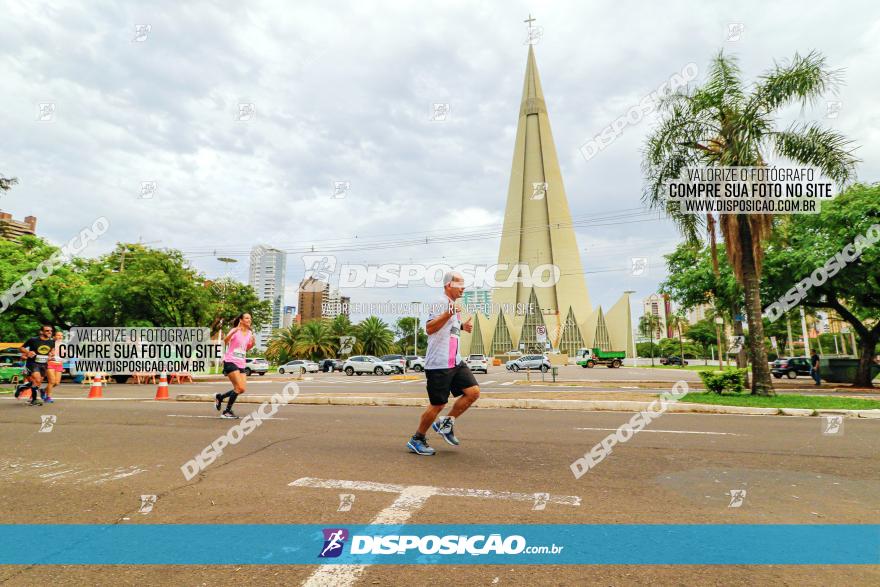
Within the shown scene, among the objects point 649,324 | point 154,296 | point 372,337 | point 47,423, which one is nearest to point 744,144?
point 47,423

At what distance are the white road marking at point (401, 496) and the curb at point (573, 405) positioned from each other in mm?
6806

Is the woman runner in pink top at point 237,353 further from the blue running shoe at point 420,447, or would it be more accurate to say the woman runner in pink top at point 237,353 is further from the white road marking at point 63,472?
the blue running shoe at point 420,447

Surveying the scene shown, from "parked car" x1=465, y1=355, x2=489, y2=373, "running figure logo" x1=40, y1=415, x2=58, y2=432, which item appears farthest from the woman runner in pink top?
"parked car" x1=465, y1=355, x2=489, y2=373

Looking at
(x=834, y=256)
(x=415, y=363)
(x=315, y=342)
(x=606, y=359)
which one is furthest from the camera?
(x=315, y=342)

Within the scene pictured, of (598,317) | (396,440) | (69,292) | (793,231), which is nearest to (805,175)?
(793,231)

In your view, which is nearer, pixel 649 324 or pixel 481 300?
pixel 649 324

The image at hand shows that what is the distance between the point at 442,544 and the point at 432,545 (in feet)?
0.21

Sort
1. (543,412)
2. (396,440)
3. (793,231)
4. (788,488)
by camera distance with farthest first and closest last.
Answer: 1. (793,231)
2. (543,412)
3. (396,440)
4. (788,488)

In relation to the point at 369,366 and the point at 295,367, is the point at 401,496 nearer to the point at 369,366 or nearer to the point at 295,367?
the point at 369,366

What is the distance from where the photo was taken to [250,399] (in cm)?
1156

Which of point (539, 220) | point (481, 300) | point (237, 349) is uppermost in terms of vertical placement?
point (539, 220)

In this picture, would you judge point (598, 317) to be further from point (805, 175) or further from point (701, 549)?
point (701, 549)

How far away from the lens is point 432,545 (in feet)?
8.79

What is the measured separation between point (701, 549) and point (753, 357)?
12348mm
